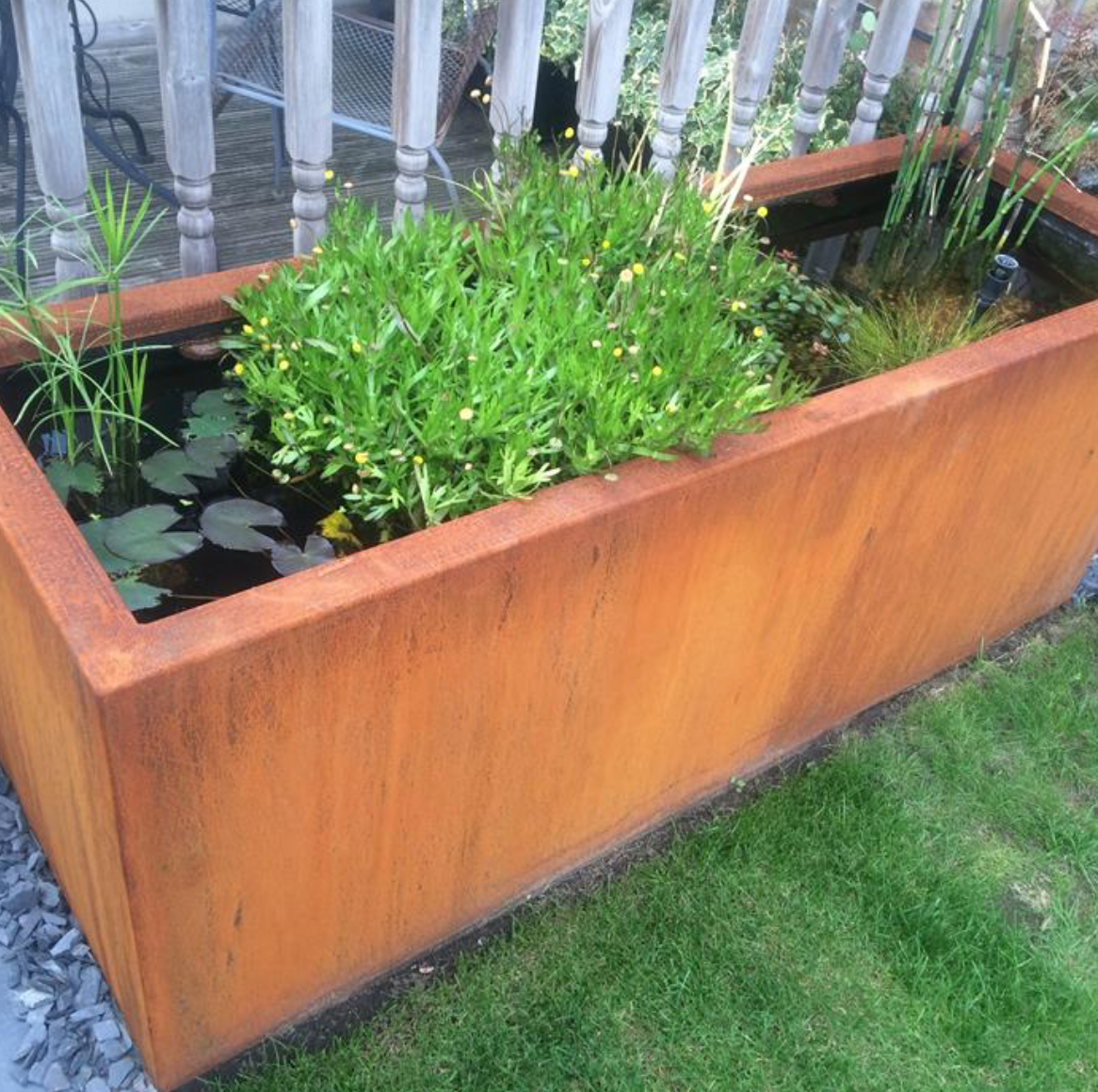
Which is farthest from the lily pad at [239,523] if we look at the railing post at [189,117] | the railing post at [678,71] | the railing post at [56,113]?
the railing post at [678,71]

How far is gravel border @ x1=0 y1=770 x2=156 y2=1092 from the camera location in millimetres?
2010

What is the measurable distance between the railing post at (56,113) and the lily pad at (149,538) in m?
0.48

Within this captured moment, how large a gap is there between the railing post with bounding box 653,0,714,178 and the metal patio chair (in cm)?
98

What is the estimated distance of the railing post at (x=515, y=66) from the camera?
2.31m

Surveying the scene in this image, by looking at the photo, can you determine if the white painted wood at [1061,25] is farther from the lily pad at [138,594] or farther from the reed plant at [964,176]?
the lily pad at [138,594]

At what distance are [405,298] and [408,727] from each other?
0.64 m

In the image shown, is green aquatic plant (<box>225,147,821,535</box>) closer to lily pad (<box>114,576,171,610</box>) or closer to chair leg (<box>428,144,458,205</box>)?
lily pad (<box>114,576,171,610</box>)

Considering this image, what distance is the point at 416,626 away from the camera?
164 centimetres

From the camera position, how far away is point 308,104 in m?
2.16

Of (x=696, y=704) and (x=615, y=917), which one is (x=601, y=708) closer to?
(x=696, y=704)

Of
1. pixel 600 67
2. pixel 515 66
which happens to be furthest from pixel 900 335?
pixel 515 66

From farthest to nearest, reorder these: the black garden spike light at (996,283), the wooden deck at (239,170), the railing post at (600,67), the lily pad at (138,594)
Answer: the wooden deck at (239,170) < the black garden spike light at (996,283) < the railing post at (600,67) < the lily pad at (138,594)

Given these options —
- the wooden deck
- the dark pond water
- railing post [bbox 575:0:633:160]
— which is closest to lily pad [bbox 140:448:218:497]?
the dark pond water

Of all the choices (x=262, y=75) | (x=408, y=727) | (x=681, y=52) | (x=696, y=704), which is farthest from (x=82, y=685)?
(x=262, y=75)
